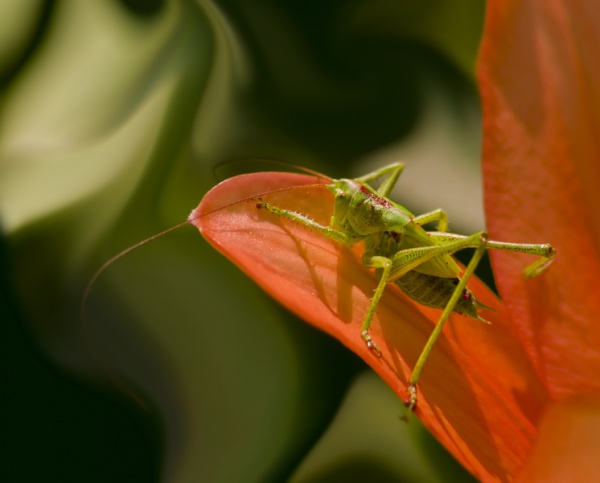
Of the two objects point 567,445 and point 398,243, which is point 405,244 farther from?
point 567,445

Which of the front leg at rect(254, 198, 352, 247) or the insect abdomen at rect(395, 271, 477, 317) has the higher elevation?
the front leg at rect(254, 198, 352, 247)

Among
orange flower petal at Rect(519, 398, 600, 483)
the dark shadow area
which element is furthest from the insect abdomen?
the dark shadow area

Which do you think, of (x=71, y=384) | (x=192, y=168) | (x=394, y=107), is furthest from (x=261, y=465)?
(x=394, y=107)

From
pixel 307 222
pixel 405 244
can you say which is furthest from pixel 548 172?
pixel 405 244

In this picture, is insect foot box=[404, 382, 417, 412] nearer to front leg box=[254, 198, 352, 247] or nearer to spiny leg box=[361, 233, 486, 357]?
spiny leg box=[361, 233, 486, 357]

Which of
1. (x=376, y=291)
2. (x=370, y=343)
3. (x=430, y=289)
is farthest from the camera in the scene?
(x=430, y=289)

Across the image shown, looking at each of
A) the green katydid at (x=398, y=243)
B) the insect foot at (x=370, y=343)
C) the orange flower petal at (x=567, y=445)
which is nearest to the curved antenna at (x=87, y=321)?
the green katydid at (x=398, y=243)
